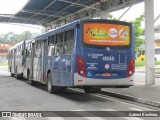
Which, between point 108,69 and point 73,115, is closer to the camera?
point 73,115

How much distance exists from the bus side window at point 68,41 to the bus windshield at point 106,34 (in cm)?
74

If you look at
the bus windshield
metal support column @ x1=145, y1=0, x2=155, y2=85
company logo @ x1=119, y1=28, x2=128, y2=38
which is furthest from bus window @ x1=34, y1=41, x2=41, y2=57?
company logo @ x1=119, y1=28, x2=128, y2=38

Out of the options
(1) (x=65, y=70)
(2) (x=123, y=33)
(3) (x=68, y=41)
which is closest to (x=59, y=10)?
(3) (x=68, y=41)

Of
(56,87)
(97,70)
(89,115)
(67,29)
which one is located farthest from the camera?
(56,87)

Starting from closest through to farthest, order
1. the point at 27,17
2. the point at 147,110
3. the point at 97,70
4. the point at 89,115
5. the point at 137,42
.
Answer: the point at 89,115
the point at 147,110
the point at 97,70
the point at 27,17
the point at 137,42

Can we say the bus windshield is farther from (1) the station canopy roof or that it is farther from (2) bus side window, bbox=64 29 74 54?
(1) the station canopy roof

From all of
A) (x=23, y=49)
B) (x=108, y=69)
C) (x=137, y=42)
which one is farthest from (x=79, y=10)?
(x=137, y=42)

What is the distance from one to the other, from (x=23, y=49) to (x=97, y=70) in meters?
13.7

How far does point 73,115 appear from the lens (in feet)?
35.2

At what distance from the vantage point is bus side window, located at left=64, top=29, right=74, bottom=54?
14962 mm

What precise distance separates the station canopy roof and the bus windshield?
7359mm

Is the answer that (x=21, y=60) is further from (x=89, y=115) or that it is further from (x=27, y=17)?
(x=89, y=115)

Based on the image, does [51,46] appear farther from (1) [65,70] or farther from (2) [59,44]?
(1) [65,70]

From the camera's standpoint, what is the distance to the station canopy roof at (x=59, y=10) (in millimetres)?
24375
